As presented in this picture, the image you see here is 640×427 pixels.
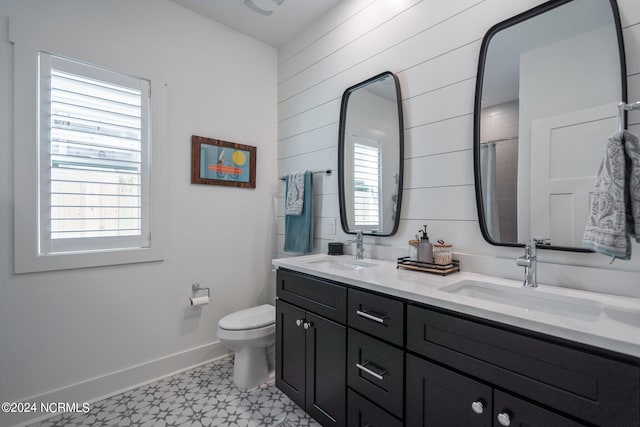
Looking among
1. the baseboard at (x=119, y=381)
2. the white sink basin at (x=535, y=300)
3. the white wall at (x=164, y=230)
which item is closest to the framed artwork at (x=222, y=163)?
the white wall at (x=164, y=230)

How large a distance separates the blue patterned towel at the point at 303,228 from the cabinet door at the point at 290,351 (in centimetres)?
60

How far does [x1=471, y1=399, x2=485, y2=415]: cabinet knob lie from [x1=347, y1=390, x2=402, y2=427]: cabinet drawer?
35cm

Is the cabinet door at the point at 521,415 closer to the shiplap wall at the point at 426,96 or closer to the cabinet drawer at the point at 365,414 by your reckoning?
the cabinet drawer at the point at 365,414

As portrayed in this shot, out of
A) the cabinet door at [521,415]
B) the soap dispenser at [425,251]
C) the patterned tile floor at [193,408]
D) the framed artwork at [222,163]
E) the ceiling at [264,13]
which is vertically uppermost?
the ceiling at [264,13]

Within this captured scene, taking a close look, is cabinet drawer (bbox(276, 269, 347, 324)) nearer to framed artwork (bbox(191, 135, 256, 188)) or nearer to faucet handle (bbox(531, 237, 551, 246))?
faucet handle (bbox(531, 237, 551, 246))

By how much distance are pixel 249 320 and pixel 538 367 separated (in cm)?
167

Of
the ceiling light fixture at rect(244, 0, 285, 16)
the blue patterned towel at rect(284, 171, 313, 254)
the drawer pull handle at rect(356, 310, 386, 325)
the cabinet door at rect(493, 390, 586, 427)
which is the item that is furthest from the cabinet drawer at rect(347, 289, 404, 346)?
the ceiling light fixture at rect(244, 0, 285, 16)

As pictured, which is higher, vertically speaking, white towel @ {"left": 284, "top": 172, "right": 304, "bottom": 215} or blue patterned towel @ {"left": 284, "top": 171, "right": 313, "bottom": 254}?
white towel @ {"left": 284, "top": 172, "right": 304, "bottom": 215}

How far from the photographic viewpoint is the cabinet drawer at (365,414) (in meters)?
1.19

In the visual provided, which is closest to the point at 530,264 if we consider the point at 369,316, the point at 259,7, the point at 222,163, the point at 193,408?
the point at 369,316

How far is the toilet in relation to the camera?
192cm

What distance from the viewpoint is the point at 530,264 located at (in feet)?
3.81

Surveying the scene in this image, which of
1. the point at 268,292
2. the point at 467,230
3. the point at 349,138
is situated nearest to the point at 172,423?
the point at 268,292

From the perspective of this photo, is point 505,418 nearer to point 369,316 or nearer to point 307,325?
point 369,316
